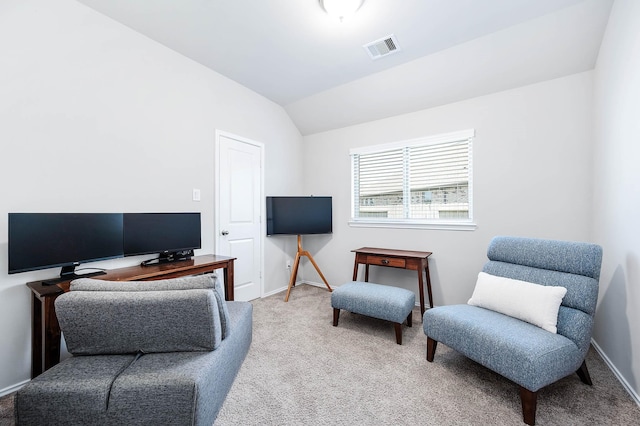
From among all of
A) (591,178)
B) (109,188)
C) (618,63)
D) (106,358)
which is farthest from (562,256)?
(109,188)

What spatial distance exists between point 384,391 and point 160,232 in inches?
91.2

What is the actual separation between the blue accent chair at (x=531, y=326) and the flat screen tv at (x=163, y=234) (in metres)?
2.36

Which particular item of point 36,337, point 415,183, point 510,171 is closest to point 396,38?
point 415,183

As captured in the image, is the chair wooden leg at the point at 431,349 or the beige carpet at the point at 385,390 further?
the chair wooden leg at the point at 431,349

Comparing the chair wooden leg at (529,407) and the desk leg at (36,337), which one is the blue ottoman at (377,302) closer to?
the chair wooden leg at (529,407)

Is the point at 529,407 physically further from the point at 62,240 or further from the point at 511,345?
the point at 62,240

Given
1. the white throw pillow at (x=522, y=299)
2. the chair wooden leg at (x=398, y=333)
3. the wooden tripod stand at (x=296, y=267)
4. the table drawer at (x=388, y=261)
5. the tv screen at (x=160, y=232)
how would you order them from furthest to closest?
the wooden tripod stand at (x=296, y=267) → the table drawer at (x=388, y=261) → the chair wooden leg at (x=398, y=333) → the tv screen at (x=160, y=232) → the white throw pillow at (x=522, y=299)

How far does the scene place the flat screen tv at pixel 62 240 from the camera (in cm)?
166

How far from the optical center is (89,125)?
2127 mm

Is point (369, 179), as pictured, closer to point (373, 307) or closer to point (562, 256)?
point (373, 307)

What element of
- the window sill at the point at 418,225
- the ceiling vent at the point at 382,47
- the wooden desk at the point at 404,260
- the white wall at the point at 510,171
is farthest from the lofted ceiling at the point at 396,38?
the wooden desk at the point at 404,260

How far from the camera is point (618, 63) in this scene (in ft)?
6.39

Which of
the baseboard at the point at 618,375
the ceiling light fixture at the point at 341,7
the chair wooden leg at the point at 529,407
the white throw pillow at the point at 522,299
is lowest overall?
the baseboard at the point at 618,375

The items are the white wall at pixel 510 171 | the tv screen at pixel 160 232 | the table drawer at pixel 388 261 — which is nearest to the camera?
the tv screen at pixel 160 232
